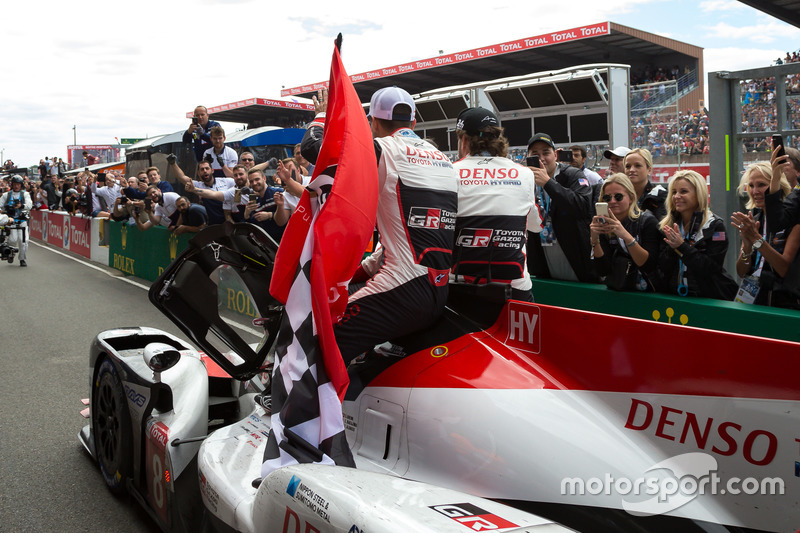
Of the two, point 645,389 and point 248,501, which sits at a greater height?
point 645,389

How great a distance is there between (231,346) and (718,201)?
3.99 m

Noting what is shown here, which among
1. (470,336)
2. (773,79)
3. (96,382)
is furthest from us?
(773,79)

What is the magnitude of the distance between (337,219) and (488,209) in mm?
A: 1090

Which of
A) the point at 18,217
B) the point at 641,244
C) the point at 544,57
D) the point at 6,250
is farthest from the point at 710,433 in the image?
the point at 544,57

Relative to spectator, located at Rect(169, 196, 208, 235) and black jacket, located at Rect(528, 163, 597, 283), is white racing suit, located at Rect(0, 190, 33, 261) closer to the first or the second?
spectator, located at Rect(169, 196, 208, 235)

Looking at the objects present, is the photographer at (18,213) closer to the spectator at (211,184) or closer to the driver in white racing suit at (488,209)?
the spectator at (211,184)

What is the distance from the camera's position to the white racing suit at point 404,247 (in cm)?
280

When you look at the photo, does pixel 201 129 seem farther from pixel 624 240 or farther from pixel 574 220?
pixel 624 240

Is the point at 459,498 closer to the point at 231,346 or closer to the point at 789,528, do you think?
the point at 789,528

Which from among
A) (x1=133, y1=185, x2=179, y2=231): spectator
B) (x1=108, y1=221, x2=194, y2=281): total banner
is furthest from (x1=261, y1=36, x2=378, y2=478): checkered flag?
(x1=133, y1=185, x2=179, y2=231): spectator

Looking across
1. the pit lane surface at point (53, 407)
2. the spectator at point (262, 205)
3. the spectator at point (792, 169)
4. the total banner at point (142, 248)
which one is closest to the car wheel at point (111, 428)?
the pit lane surface at point (53, 407)

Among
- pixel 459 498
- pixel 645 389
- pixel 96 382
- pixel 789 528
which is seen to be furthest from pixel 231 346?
pixel 789 528

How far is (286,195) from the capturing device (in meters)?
8.03

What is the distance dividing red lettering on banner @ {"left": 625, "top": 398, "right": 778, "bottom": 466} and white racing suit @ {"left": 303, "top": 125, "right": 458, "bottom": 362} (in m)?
0.91
